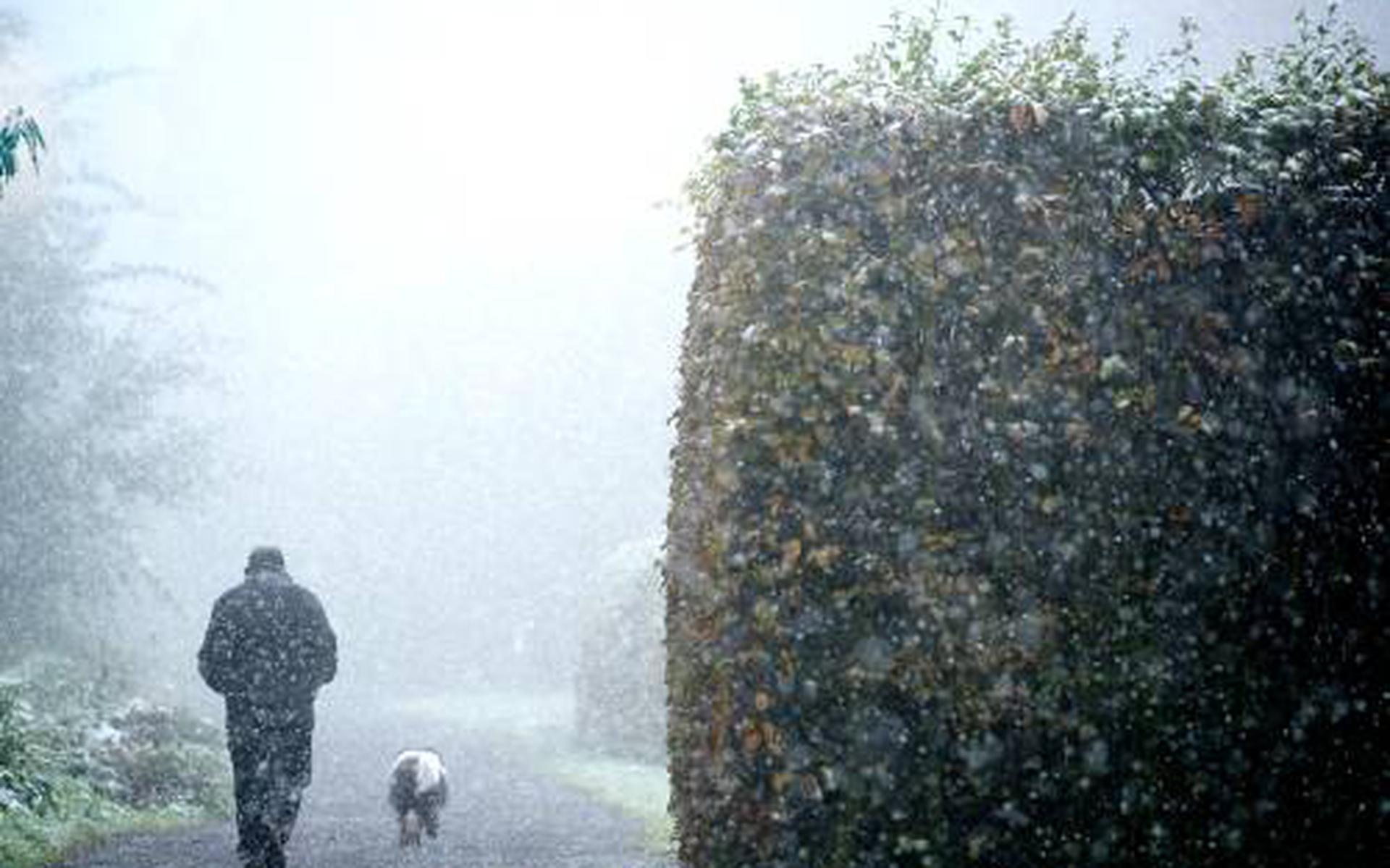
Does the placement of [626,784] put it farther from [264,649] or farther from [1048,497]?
[1048,497]

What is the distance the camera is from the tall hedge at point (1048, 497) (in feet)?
16.5

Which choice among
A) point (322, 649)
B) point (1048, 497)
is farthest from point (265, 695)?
point (1048, 497)

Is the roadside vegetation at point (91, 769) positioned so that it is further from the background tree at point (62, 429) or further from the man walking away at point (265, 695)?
the background tree at point (62, 429)

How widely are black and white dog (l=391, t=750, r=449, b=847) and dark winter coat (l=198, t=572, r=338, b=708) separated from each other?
279 cm

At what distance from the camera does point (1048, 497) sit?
16.6 feet

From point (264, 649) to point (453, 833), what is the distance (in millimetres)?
4454

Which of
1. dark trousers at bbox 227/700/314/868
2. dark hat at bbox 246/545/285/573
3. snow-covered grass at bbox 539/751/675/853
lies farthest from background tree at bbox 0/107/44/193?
snow-covered grass at bbox 539/751/675/853

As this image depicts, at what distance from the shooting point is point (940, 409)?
204 inches

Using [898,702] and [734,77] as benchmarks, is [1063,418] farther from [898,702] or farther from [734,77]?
[734,77]

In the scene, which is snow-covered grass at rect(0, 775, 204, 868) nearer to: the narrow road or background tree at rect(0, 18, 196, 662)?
the narrow road

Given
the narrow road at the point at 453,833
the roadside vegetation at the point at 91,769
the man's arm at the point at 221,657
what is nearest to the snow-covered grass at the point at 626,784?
the narrow road at the point at 453,833

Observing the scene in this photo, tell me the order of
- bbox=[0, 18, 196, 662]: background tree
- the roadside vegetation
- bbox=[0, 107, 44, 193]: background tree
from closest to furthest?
bbox=[0, 107, 44, 193]: background tree, the roadside vegetation, bbox=[0, 18, 196, 662]: background tree

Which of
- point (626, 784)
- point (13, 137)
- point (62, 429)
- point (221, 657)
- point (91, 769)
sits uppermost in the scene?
point (62, 429)

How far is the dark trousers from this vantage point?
8609 millimetres
